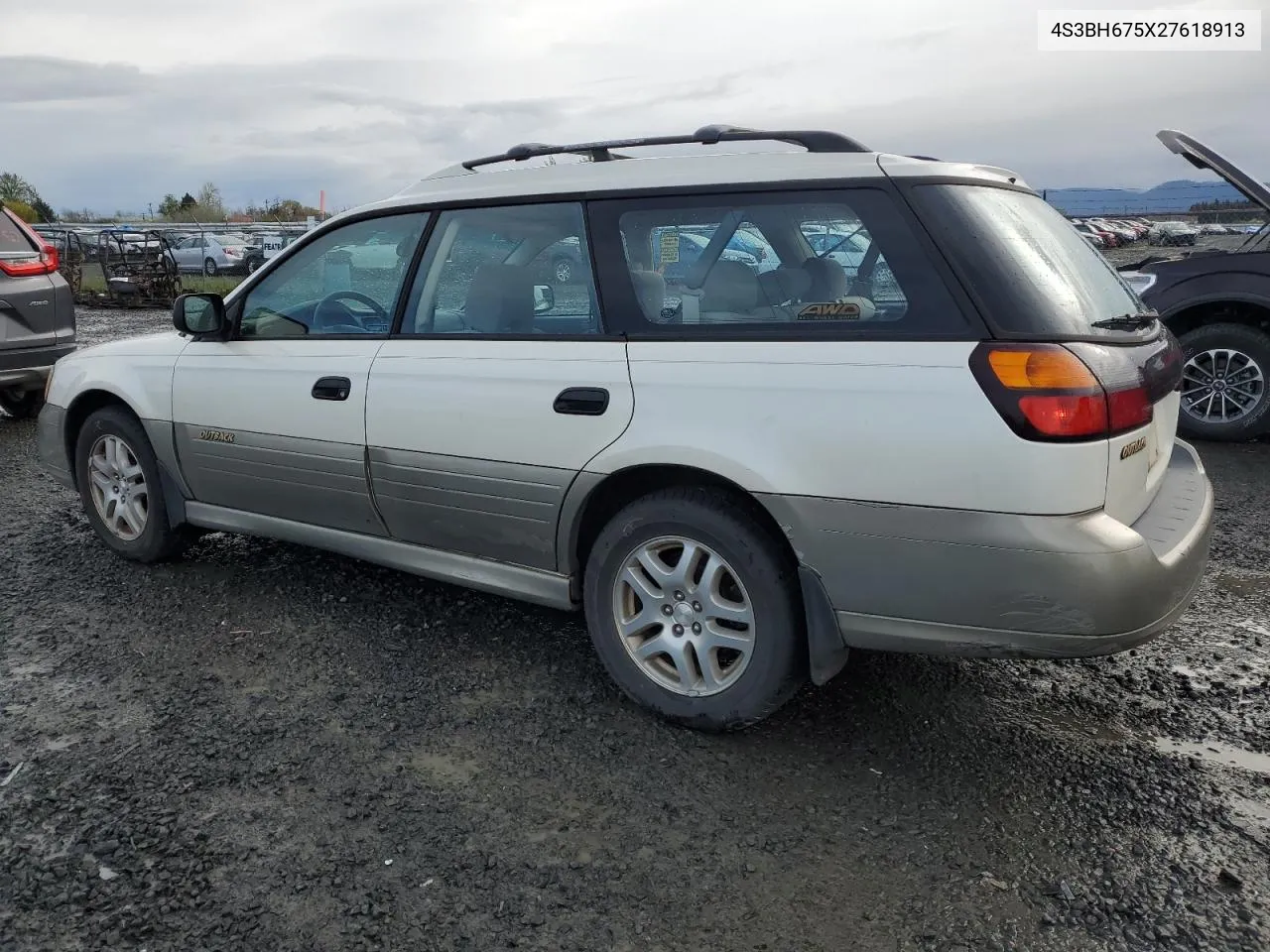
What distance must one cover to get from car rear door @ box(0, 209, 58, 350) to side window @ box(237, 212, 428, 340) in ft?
14.7

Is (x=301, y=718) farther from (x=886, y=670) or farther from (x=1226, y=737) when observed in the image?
(x=1226, y=737)

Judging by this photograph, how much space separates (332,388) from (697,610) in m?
1.67

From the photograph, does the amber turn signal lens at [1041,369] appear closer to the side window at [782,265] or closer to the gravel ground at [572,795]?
the side window at [782,265]

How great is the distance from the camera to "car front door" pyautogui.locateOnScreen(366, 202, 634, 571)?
3258 mm

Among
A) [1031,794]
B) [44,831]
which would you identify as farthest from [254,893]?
[1031,794]

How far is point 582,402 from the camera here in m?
3.21

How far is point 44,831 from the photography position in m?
2.69

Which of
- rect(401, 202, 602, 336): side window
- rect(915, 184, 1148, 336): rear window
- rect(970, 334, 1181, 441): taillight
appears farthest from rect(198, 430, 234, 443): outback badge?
rect(970, 334, 1181, 441): taillight

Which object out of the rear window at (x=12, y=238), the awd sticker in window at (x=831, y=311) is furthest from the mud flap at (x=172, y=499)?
the rear window at (x=12, y=238)

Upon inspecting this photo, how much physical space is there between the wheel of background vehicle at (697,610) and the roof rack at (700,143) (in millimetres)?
1137

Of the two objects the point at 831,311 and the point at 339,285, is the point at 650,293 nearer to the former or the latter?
the point at 831,311

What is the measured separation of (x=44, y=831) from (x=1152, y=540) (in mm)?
3060

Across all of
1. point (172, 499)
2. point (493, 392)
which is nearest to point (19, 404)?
point (172, 499)

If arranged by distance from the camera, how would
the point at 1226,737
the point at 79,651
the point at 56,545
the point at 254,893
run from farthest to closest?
the point at 56,545, the point at 79,651, the point at 1226,737, the point at 254,893
